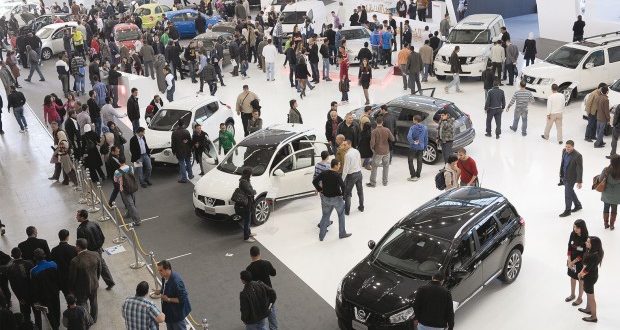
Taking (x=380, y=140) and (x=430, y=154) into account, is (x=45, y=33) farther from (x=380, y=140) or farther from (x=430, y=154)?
(x=380, y=140)

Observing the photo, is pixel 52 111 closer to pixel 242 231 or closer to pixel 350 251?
pixel 242 231

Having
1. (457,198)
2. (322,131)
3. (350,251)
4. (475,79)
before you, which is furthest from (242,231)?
(475,79)

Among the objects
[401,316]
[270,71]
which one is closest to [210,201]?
[401,316]

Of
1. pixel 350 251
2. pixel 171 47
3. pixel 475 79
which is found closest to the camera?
pixel 350 251

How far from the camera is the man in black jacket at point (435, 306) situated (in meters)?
8.16

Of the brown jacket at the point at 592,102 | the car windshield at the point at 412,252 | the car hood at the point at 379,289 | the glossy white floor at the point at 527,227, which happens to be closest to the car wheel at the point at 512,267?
the glossy white floor at the point at 527,227

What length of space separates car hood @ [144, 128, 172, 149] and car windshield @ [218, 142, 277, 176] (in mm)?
2844

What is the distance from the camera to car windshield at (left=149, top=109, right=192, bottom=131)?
17.0 m

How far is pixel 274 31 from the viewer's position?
97.5 ft

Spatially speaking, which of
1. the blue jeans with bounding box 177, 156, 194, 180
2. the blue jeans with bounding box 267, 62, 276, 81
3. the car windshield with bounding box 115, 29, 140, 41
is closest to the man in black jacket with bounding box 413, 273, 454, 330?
the blue jeans with bounding box 177, 156, 194, 180

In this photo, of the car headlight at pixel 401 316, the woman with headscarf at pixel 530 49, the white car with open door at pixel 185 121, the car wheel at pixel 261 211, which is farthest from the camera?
the woman with headscarf at pixel 530 49

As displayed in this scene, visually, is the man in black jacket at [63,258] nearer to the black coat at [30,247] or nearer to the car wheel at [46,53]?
the black coat at [30,247]

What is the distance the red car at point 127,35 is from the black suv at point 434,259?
2225 centimetres

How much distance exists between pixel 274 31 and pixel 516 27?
1155 centimetres
